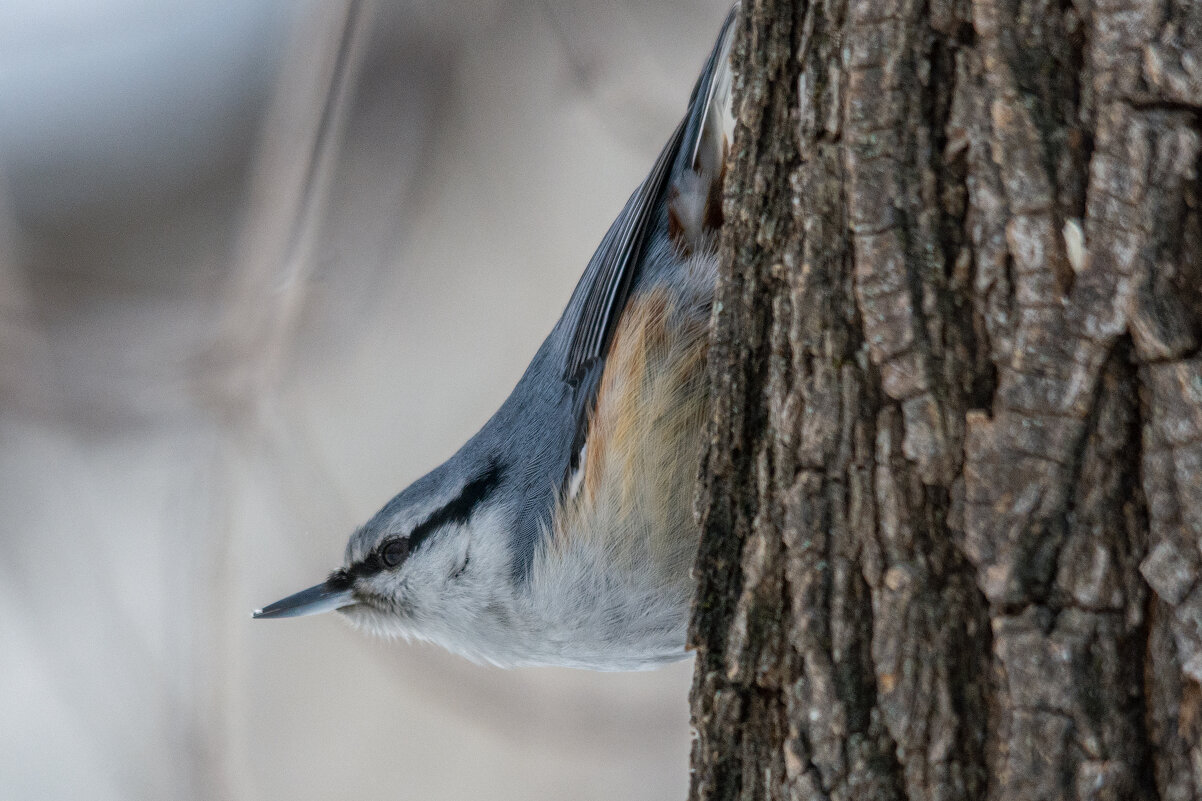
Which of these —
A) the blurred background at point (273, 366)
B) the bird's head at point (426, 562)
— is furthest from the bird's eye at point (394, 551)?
the blurred background at point (273, 366)

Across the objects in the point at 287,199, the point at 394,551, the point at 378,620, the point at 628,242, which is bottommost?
the point at 378,620

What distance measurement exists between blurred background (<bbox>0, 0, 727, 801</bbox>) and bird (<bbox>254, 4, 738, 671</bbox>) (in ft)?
2.09

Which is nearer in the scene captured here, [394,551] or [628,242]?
[628,242]

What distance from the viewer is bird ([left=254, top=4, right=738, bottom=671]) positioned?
1.44 metres

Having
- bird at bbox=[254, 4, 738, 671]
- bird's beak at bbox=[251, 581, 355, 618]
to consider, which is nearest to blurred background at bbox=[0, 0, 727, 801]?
bird's beak at bbox=[251, 581, 355, 618]

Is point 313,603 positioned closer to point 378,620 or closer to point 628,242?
point 378,620

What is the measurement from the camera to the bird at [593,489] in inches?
56.8

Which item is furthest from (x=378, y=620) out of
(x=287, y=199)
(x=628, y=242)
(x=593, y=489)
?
(x=287, y=199)

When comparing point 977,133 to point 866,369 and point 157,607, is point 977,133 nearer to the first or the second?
point 866,369

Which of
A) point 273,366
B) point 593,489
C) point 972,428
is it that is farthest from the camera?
point 273,366

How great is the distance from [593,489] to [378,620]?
21.8 inches

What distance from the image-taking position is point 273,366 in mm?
2320

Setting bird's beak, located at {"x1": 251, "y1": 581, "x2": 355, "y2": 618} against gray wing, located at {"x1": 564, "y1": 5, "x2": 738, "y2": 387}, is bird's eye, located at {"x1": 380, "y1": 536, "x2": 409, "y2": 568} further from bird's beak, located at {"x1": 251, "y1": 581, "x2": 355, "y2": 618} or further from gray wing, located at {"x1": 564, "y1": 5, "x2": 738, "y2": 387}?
gray wing, located at {"x1": 564, "y1": 5, "x2": 738, "y2": 387}

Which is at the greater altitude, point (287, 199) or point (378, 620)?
point (287, 199)
